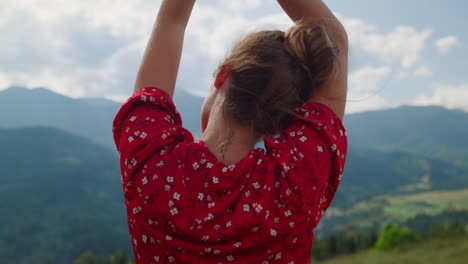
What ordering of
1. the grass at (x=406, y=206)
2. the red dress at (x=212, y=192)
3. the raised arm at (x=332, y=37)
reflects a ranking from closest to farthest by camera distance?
1. the red dress at (x=212, y=192)
2. the raised arm at (x=332, y=37)
3. the grass at (x=406, y=206)

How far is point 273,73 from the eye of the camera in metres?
1.26

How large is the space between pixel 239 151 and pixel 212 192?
0.17m

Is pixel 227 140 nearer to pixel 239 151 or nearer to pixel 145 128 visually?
pixel 239 151

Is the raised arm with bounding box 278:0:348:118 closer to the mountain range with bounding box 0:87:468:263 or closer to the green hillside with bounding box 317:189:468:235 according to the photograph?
the mountain range with bounding box 0:87:468:263

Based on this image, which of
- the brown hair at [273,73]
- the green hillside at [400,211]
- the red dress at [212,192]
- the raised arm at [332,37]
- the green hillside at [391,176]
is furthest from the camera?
the green hillside at [391,176]

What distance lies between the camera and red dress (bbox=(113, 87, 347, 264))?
1154 mm

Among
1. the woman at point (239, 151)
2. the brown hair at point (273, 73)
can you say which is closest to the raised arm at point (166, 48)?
the woman at point (239, 151)

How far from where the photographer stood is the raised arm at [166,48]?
4.44 ft

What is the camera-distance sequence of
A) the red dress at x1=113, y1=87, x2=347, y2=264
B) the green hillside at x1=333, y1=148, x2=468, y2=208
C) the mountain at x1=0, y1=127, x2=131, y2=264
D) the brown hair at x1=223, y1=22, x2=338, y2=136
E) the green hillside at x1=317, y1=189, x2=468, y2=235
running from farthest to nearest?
the green hillside at x1=333, y1=148, x2=468, y2=208 < the green hillside at x1=317, y1=189, x2=468, y2=235 < the mountain at x1=0, y1=127, x2=131, y2=264 < the brown hair at x1=223, y1=22, x2=338, y2=136 < the red dress at x1=113, y1=87, x2=347, y2=264

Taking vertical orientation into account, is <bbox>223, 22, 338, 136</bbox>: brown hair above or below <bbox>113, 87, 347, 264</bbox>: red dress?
above

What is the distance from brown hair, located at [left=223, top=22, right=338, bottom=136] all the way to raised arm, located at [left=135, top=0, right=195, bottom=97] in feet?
0.63

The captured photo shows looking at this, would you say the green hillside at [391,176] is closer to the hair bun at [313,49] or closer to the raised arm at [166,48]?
the hair bun at [313,49]

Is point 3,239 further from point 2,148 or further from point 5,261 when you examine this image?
point 2,148

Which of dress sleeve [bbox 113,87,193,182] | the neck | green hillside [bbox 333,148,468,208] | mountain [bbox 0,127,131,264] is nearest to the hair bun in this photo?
the neck
